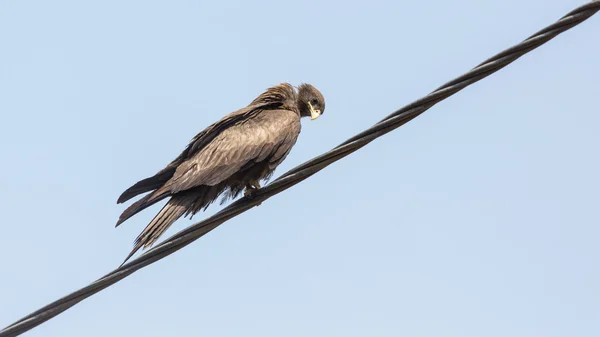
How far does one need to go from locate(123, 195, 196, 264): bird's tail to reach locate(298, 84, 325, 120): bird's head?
262 cm

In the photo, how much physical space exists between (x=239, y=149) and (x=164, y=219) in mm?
1083

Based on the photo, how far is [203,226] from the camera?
249 inches

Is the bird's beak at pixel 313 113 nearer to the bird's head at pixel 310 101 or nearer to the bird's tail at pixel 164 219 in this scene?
the bird's head at pixel 310 101

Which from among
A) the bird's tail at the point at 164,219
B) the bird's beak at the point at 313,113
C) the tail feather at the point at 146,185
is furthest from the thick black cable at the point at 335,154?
the bird's beak at the point at 313,113

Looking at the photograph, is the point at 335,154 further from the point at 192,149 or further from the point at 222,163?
the point at 192,149

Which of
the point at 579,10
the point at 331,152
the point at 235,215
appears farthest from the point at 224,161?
the point at 579,10

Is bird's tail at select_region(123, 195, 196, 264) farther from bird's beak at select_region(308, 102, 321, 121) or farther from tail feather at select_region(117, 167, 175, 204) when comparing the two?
bird's beak at select_region(308, 102, 321, 121)

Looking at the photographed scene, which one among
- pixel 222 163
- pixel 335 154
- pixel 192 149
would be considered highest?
pixel 192 149

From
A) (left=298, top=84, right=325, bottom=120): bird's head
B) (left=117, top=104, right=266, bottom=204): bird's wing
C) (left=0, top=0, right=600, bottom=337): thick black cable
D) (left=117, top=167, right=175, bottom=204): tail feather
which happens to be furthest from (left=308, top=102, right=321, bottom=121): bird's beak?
(left=0, top=0, right=600, bottom=337): thick black cable

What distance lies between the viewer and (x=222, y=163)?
325 inches

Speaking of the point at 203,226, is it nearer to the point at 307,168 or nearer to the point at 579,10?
the point at 307,168

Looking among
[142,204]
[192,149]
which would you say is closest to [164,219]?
[142,204]

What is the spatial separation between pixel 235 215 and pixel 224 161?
61.5 inches

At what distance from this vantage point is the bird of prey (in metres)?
7.85
